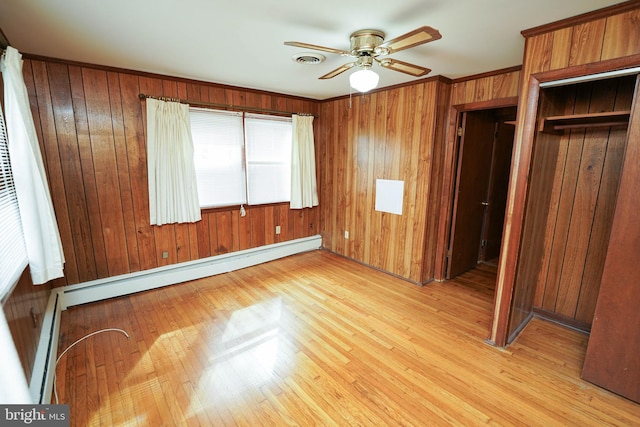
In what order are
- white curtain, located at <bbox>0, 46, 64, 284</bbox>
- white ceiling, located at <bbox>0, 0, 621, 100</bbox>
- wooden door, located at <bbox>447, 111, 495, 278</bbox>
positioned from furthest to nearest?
wooden door, located at <bbox>447, 111, 495, 278</bbox> → white curtain, located at <bbox>0, 46, 64, 284</bbox> → white ceiling, located at <bbox>0, 0, 621, 100</bbox>

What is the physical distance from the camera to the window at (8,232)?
1555mm

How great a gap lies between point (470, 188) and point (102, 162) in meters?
4.22

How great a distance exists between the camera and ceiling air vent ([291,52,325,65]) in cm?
234

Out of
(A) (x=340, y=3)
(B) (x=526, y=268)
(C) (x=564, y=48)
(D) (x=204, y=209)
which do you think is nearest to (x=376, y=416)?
(B) (x=526, y=268)

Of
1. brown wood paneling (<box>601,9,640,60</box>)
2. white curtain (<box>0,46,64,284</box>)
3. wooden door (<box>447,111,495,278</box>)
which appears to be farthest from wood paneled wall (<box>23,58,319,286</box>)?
brown wood paneling (<box>601,9,640,60</box>)

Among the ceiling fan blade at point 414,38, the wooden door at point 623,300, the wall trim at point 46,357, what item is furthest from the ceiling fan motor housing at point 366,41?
the wall trim at point 46,357

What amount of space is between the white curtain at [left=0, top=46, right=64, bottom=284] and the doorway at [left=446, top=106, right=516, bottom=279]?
386 cm

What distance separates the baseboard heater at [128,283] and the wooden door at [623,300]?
3488 millimetres

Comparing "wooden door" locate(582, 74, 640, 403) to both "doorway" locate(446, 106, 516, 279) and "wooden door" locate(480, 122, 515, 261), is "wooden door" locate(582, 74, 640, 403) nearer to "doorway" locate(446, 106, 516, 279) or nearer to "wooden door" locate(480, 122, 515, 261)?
"doorway" locate(446, 106, 516, 279)

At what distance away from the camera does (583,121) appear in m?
2.28

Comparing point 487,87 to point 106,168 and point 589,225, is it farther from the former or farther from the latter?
point 106,168

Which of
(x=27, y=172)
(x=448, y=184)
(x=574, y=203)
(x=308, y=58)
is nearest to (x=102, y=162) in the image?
(x=27, y=172)

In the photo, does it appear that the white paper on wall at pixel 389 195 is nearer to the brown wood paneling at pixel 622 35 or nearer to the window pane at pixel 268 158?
the window pane at pixel 268 158

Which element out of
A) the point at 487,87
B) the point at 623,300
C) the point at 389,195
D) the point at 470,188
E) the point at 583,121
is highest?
the point at 487,87
